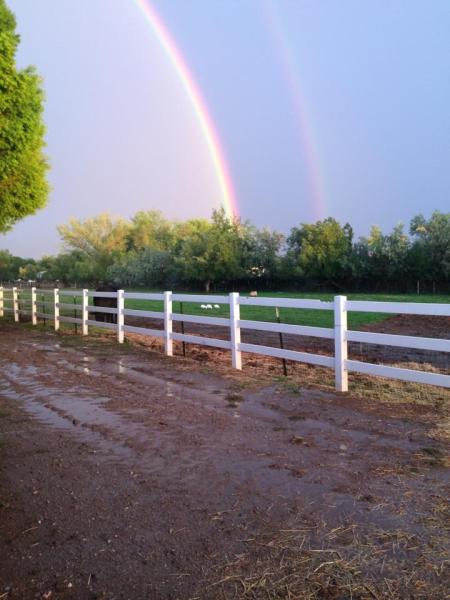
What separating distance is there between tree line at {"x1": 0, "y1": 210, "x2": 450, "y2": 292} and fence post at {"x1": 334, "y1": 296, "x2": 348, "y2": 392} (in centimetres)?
4274

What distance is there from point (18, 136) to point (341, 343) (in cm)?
1359

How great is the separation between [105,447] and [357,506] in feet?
8.08

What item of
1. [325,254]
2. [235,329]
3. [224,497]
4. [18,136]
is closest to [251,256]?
[325,254]

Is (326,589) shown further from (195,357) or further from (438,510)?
(195,357)

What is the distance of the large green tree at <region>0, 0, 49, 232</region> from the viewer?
631 inches

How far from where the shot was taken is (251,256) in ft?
200

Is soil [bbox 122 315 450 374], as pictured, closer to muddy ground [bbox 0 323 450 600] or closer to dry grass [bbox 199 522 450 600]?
muddy ground [bbox 0 323 450 600]

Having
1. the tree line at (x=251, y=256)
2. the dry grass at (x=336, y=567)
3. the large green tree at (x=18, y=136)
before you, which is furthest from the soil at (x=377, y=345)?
the tree line at (x=251, y=256)

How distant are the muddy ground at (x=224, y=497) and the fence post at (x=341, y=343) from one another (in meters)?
0.37

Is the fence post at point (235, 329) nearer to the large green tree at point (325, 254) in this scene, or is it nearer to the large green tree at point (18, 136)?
the large green tree at point (18, 136)

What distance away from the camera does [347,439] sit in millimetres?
5047

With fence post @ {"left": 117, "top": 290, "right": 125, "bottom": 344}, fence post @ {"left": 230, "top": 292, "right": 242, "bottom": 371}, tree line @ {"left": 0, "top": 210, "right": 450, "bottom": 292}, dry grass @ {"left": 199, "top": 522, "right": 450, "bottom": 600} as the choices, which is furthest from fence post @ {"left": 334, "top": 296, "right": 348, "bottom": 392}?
tree line @ {"left": 0, "top": 210, "right": 450, "bottom": 292}

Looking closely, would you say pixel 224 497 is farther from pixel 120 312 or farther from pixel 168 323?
pixel 120 312

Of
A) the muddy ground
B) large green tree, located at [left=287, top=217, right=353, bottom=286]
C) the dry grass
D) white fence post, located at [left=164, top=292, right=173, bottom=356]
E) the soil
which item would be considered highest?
large green tree, located at [left=287, top=217, right=353, bottom=286]
